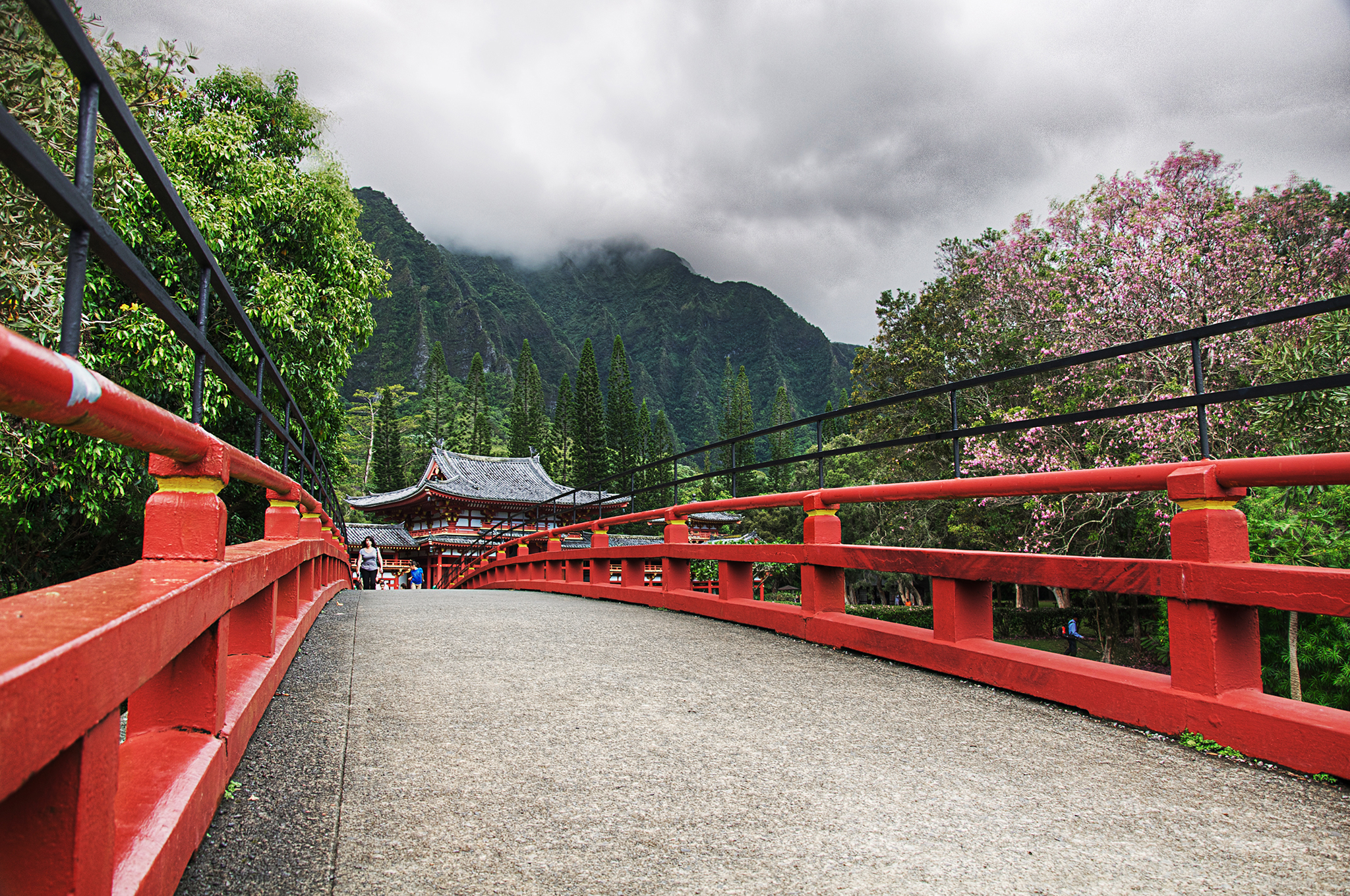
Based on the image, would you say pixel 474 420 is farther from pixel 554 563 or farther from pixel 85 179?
pixel 85 179

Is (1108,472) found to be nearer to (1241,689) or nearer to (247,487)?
(1241,689)

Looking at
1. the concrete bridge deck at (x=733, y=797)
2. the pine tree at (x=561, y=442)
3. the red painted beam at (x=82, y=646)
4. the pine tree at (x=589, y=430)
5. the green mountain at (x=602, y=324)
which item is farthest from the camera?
the green mountain at (x=602, y=324)

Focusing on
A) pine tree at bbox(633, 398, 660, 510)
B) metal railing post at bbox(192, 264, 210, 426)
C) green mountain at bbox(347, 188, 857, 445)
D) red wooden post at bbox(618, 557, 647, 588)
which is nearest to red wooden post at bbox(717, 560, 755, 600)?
red wooden post at bbox(618, 557, 647, 588)

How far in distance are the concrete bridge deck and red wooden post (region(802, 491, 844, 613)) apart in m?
1.14

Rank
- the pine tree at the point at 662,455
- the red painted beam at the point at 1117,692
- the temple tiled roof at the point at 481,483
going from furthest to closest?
the pine tree at the point at 662,455, the temple tiled roof at the point at 481,483, the red painted beam at the point at 1117,692

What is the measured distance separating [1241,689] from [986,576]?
105 centimetres

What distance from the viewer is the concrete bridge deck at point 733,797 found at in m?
1.85

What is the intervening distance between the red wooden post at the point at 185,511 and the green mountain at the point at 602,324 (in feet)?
348

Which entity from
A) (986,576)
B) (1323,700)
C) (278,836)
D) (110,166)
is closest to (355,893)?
(278,836)

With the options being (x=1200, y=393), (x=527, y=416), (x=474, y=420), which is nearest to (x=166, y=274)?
(x=1200, y=393)

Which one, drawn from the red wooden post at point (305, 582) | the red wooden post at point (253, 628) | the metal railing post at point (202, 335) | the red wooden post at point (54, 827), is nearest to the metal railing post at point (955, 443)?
the red wooden post at point (253, 628)

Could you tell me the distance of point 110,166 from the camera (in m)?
7.20

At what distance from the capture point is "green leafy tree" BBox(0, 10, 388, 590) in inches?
249

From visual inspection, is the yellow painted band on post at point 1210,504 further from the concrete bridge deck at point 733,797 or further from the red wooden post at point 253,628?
the red wooden post at point 253,628
